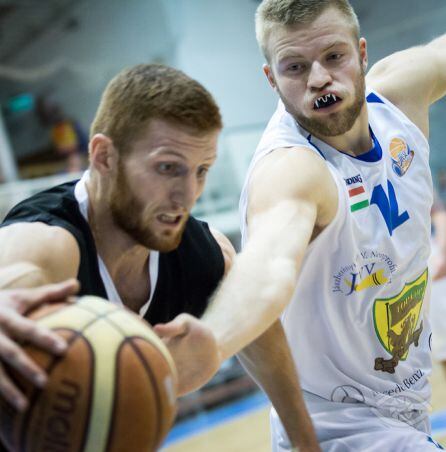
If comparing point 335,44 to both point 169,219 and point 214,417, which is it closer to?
point 169,219

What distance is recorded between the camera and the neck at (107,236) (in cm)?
231

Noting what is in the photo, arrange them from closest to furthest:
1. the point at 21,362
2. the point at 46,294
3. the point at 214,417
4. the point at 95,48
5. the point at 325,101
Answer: the point at 21,362 → the point at 46,294 → the point at 325,101 → the point at 214,417 → the point at 95,48

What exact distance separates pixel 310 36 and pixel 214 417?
223 inches

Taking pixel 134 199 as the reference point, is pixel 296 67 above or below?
above

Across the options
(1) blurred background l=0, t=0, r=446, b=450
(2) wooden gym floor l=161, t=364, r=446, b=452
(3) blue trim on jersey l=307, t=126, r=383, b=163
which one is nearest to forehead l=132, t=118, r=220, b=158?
(3) blue trim on jersey l=307, t=126, r=383, b=163

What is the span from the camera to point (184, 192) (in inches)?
86.3

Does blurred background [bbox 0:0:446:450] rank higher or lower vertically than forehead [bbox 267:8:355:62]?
lower

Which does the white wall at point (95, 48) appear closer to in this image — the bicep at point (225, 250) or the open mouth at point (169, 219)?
the bicep at point (225, 250)

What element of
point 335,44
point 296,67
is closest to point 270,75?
point 296,67

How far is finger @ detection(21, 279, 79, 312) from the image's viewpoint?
62.5 inches

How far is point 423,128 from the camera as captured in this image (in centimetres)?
312

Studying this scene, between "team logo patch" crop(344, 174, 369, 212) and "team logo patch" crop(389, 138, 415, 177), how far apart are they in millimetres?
245

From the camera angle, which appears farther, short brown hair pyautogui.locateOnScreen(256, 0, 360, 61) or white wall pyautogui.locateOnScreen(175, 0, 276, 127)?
white wall pyautogui.locateOnScreen(175, 0, 276, 127)

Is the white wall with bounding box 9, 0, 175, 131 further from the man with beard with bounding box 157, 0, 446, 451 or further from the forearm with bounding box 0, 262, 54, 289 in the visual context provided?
the forearm with bounding box 0, 262, 54, 289
